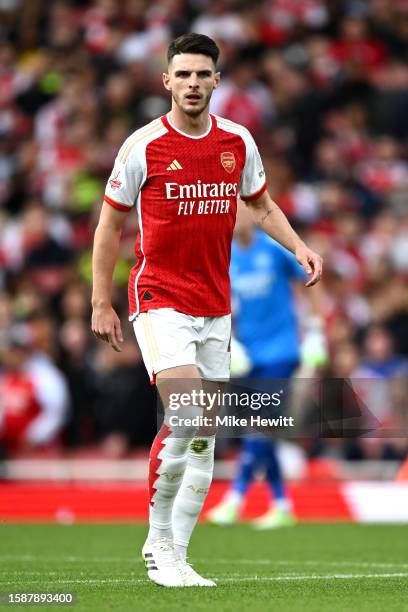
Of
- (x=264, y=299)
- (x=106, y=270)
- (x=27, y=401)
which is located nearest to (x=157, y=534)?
(x=106, y=270)

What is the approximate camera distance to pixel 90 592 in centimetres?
607

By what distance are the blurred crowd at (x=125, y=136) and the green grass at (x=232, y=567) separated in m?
2.38

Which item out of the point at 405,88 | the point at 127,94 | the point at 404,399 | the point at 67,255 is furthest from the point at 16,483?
the point at 405,88

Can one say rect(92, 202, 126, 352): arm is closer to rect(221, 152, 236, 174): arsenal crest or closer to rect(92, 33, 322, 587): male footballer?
rect(92, 33, 322, 587): male footballer

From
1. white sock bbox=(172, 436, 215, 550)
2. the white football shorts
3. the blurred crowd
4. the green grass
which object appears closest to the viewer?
the green grass

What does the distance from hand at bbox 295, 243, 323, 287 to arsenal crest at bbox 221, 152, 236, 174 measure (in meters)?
0.50

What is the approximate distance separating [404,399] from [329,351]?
2.44 metres

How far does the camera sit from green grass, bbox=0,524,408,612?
18.7 feet

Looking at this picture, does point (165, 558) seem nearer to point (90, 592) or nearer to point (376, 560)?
point (90, 592)

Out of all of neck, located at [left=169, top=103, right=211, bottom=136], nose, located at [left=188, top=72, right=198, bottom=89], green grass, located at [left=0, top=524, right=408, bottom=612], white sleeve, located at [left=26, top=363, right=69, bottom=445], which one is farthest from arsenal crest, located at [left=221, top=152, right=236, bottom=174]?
white sleeve, located at [left=26, top=363, right=69, bottom=445]

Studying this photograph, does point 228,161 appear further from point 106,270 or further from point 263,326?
point 263,326

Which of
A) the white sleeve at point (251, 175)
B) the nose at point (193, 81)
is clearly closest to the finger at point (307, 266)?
the white sleeve at point (251, 175)

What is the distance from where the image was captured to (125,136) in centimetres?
1672

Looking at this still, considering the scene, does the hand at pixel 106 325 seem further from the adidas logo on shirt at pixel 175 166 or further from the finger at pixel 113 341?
the adidas logo on shirt at pixel 175 166
